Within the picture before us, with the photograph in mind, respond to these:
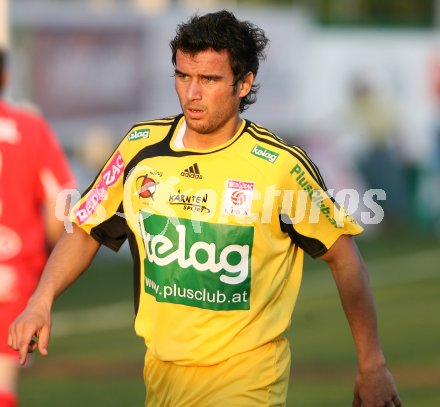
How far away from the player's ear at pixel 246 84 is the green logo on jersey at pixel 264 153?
0.26m

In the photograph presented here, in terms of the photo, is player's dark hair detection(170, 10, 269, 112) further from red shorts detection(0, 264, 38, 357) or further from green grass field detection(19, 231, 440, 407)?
green grass field detection(19, 231, 440, 407)

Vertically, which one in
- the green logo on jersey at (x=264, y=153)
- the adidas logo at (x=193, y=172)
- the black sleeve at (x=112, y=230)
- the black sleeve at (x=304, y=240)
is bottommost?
the black sleeve at (x=112, y=230)

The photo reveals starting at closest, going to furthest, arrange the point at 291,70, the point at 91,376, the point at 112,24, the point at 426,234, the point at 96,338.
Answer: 1. the point at 91,376
2. the point at 96,338
3. the point at 112,24
4. the point at 291,70
5. the point at 426,234

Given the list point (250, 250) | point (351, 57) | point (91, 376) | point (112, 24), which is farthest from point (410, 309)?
point (250, 250)

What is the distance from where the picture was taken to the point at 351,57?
2434 cm

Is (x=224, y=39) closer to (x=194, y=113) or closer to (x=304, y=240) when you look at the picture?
(x=194, y=113)

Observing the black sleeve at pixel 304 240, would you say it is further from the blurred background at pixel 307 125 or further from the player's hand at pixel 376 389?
the blurred background at pixel 307 125

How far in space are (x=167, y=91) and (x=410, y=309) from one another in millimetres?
6424

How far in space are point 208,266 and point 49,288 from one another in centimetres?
68

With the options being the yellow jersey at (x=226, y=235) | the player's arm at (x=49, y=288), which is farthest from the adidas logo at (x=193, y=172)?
the player's arm at (x=49, y=288)

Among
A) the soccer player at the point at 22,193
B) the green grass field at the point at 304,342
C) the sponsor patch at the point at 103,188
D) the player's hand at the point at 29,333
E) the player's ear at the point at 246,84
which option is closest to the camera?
the player's hand at the point at 29,333

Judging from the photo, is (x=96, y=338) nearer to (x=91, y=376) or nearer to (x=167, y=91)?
(x=91, y=376)

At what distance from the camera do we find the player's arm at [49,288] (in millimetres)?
5086

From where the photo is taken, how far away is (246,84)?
5.64 metres
